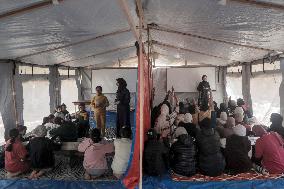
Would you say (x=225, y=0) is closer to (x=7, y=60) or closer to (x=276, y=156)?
(x=276, y=156)

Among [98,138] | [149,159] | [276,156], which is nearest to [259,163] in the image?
[276,156]

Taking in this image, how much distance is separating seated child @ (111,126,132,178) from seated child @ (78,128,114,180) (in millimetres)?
243

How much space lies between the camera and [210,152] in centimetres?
435

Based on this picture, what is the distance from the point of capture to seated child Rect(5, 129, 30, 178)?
4863 millimetres

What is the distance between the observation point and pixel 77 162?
5.65 meters

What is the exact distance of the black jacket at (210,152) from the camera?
171 inches

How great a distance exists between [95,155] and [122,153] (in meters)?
0.49

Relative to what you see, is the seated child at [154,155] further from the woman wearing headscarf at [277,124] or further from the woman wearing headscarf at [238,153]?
the woman wearing headscarf at [277,124]

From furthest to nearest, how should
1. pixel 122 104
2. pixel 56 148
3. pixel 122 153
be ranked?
1. pixel 122 104
2. pixel 56 148
3. pixel 122 153

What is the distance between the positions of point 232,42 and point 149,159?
347cm

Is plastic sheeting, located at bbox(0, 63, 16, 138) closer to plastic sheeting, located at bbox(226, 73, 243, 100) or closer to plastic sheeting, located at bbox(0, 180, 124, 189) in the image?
plastic sheeting, located at bbox(0, 180, 124, 189)

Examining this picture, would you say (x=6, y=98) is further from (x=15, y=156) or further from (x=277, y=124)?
(x=277, y=124)

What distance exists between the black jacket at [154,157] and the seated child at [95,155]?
76cm

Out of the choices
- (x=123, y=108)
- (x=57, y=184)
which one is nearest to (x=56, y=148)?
(x=57, y=184)
